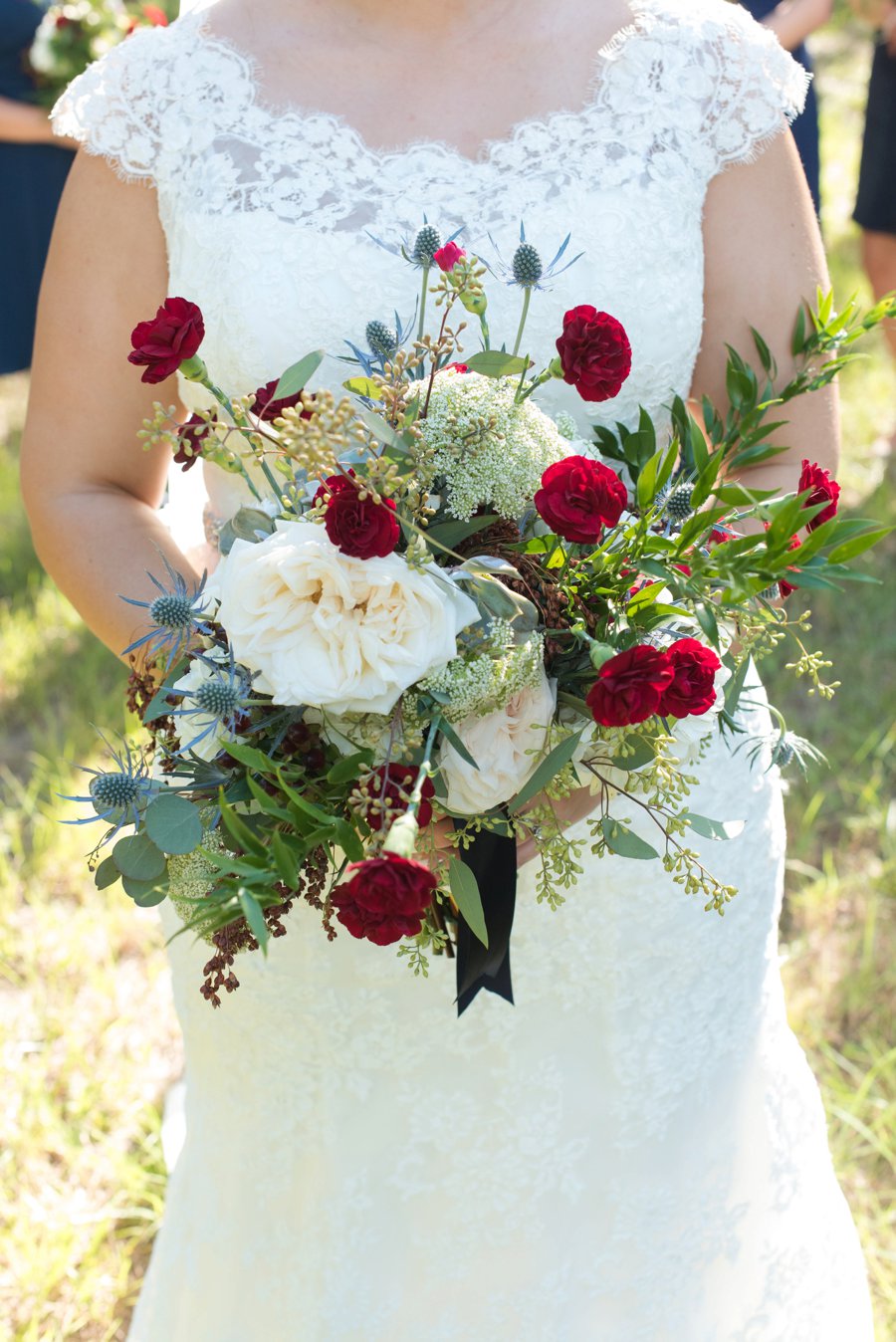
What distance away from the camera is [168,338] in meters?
1.22

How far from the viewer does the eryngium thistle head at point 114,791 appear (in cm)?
121

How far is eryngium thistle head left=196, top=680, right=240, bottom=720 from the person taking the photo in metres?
1.19

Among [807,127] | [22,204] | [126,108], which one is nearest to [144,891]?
[126,108]

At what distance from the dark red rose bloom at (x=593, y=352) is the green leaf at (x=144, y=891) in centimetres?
61

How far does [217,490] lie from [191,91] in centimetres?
53

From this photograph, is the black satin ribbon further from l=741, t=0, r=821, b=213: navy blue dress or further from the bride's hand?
l=741, t=0, r=821, b=213: navy blue dress

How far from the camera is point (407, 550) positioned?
114 centimetres

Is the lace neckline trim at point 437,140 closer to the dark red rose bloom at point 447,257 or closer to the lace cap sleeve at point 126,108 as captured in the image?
the lace cap sleeve at point 126,108

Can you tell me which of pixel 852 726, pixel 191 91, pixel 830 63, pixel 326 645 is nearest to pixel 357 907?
pixel 326 645

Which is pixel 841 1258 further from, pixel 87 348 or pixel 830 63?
pixel 830 63

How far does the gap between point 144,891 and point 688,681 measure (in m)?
0.54

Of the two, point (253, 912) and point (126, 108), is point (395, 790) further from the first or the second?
point (126, 108)

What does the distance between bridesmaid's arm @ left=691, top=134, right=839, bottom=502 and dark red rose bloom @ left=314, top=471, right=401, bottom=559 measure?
2.81 feet

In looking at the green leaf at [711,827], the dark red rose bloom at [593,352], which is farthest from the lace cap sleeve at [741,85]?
the green leaf at [711,827]
